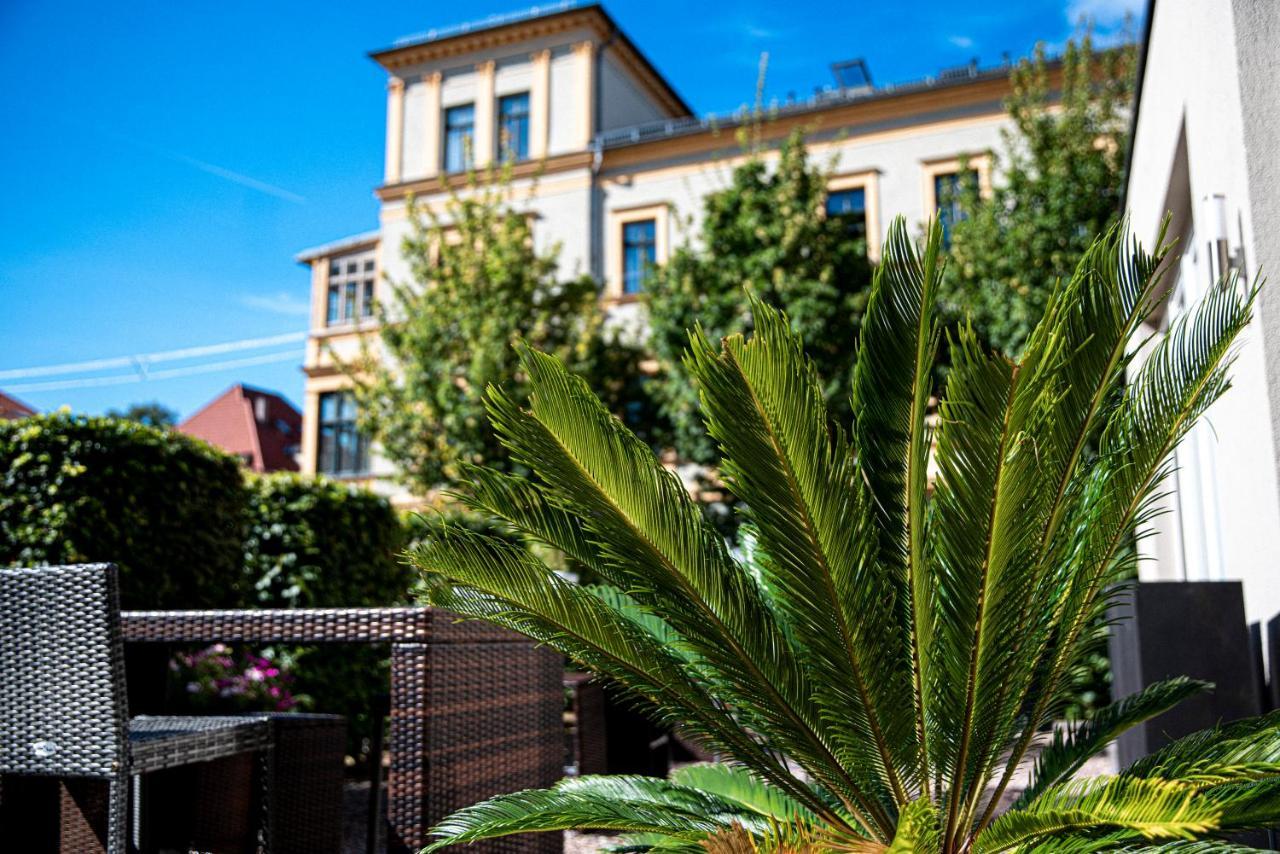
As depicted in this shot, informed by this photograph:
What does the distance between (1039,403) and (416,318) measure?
48.3ft

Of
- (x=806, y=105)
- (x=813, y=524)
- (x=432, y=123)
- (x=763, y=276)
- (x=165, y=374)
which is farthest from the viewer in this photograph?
(x=165, y=374)

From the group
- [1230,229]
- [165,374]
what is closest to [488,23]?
[165,374]

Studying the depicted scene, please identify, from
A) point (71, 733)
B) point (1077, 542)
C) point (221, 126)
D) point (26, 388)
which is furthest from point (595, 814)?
point (221, 126)

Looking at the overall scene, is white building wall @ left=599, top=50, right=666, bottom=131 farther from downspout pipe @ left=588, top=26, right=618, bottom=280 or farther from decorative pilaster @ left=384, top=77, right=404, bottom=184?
decorative pilaster @ left=384, top=77, right=404, bottom=184

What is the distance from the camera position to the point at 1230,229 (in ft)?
11.8

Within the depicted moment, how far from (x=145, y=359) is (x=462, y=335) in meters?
17.4

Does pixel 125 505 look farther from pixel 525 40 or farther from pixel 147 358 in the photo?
pixel 147 358

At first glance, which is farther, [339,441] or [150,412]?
[150,412]

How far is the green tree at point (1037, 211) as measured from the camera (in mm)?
13375

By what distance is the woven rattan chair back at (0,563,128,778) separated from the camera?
10.0 ft

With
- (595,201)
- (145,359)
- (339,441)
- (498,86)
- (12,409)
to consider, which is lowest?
(12,409)

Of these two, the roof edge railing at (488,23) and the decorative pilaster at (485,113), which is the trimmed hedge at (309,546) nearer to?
the decorative pilaster at (485,113)

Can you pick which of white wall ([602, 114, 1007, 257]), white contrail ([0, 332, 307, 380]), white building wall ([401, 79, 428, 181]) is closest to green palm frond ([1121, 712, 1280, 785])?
white wall ([602, 114, 1007, 257])

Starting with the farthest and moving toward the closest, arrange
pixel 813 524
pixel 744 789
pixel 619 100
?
pixel 619 100, pixel 744 789, pixel 813 524
